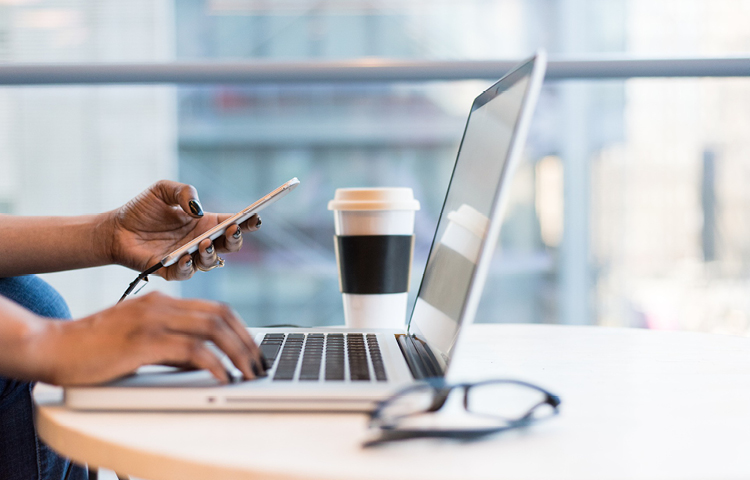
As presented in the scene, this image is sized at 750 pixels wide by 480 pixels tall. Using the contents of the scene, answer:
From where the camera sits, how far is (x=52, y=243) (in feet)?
2.23

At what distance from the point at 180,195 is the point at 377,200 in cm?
21

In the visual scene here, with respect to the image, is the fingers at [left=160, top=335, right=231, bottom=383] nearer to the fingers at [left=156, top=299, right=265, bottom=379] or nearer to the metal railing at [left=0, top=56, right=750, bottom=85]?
the fingers at [left=156, top=299, right=265, bottom=379]

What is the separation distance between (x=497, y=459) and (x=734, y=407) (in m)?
0.19

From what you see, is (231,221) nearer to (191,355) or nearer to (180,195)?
(180,195)

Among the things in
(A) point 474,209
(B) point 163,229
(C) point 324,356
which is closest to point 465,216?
(A) point 474,209

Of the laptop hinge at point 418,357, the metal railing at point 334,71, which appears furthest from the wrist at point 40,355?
the metal railing at point 334,71

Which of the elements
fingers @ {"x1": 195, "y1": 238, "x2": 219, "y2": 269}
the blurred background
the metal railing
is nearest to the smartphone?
fingers @ {"x1": 195, "y1": 238, "x2": 219, "y2": 269}

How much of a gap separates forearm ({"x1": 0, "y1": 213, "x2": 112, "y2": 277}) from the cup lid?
0.27m

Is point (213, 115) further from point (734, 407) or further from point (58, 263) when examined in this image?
point (734, 407)

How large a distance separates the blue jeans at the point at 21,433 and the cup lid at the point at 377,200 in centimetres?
35

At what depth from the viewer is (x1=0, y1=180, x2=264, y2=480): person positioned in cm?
35

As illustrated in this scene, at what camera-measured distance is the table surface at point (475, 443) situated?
10.5 inches

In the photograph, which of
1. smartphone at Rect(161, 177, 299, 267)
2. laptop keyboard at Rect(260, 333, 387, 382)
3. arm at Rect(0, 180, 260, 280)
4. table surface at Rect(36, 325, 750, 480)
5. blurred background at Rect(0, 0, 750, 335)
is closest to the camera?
table surface at Rect(36, 325, 750, 480)

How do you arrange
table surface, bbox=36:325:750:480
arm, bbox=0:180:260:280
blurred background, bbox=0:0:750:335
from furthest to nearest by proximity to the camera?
blurred background, bbox=0:0:750:335 → arm, bbox=0:180:260:280 → table surface, bbox=36:325:750:480
